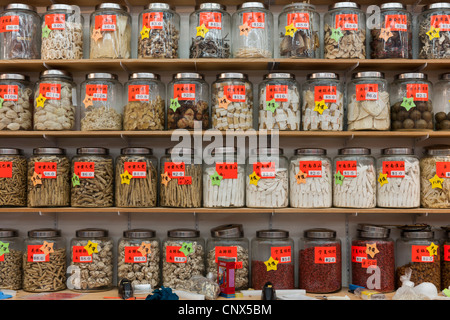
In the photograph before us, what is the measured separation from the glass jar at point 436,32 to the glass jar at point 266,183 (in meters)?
1.14

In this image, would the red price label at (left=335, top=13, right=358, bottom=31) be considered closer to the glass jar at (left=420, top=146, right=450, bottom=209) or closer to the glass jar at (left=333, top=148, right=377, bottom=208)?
the glass jar at (left=333, top=148, right=377, bottom=208)

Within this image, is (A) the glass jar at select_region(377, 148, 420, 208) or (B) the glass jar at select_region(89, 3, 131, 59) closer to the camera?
(A) the glass jar at select_region(377, 148, 420, 208)

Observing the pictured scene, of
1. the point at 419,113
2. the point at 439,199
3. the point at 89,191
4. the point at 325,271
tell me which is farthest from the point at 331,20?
the point at 89,191

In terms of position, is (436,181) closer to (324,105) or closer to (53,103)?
(324,105)

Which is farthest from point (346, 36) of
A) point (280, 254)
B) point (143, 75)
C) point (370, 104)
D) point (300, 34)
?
point (280, 254)

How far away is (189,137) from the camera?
2.94 m

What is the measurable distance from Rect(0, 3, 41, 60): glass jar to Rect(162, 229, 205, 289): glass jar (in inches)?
56.8

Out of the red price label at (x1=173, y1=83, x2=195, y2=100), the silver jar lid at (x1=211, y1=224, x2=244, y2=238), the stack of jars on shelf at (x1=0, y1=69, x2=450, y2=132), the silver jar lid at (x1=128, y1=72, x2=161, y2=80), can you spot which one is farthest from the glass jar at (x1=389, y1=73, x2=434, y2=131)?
the silver jar lid at (x1=128, y1=72, x2=161, y2=80)

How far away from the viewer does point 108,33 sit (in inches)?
113

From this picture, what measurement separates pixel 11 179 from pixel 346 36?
7.23ft

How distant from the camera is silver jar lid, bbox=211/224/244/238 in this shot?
9.30ft
